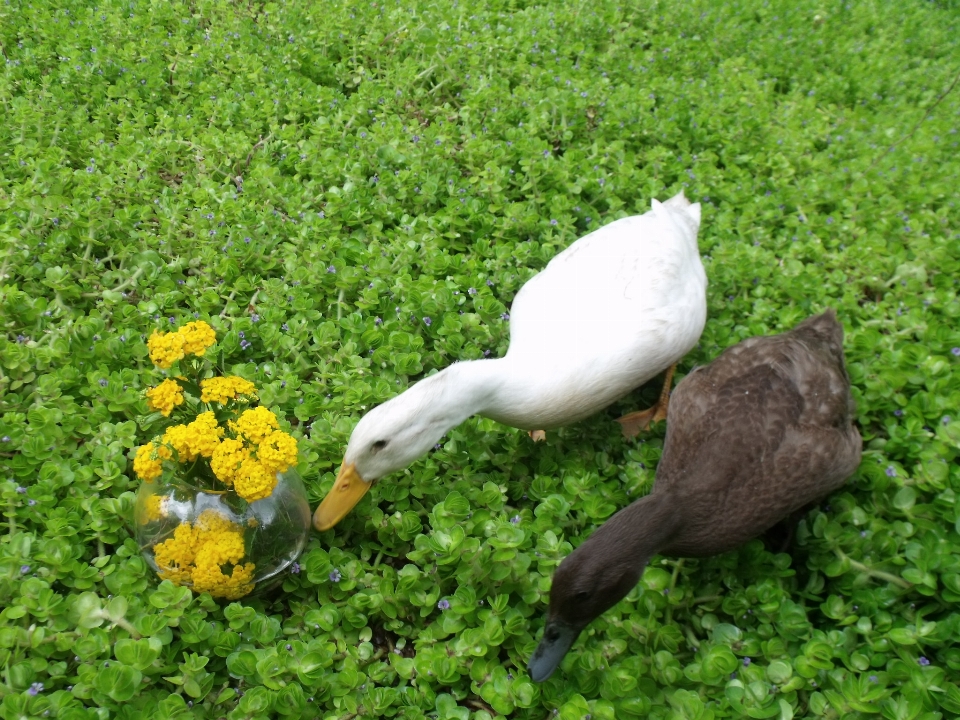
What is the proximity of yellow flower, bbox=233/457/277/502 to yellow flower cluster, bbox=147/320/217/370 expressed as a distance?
354 millimetres

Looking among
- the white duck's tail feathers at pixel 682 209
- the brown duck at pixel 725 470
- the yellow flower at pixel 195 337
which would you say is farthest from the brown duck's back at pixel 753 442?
the yellow flower at pixel 195 337

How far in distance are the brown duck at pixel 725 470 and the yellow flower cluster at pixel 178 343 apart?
119cm

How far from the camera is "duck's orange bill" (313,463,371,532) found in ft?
7.22

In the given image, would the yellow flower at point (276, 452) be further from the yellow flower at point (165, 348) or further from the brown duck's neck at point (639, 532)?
the brown duck's neck at point (639, 532)

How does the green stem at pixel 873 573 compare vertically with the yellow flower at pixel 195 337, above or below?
below

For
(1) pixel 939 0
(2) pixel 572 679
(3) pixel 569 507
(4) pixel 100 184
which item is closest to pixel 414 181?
(4) pixel 100 184

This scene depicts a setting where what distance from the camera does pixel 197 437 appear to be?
1.76 meters

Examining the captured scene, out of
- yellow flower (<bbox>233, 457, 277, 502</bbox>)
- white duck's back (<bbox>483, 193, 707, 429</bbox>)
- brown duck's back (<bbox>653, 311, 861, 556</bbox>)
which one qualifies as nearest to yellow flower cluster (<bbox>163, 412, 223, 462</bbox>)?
yellow flower (<bbox>233, 457, 277, 502</bbox>)

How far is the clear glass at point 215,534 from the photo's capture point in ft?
6.16

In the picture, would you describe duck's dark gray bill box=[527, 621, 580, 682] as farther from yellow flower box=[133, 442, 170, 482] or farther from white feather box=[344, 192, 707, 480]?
yellow flower box=[133, 442, 170, 482]

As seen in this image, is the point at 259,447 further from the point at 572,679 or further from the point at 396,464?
the point at 572,679

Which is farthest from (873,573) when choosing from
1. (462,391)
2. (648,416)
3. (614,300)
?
(462,391)

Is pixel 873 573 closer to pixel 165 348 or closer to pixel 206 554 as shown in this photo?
pixel 206 554

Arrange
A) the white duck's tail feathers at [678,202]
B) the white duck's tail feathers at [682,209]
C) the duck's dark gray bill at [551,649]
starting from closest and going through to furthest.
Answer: the duck's dark gray bill at [551,649], the white duck's tail feathers at [682,209], the white duck's tail feathers at [678,202]
